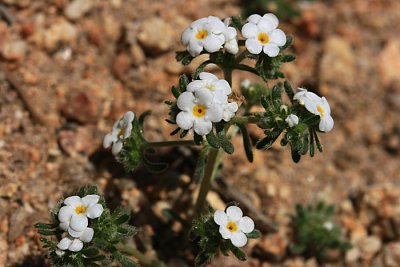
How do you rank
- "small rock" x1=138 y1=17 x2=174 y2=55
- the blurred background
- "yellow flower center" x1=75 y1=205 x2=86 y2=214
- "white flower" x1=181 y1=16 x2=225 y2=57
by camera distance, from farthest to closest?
"small rock" x1=138 y1=17 x2=174 y2=55
the blurred background
"white flower" x1=181 y1=16 x2=225 y2=57
"yellow flower center" x1=75 y1=205 x2=86 y2=214

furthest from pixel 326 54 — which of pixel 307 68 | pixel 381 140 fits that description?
pixel 381 140

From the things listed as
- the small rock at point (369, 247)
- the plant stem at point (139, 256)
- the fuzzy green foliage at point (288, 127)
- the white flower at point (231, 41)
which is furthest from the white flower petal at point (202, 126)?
the small rock at point (369, 247)

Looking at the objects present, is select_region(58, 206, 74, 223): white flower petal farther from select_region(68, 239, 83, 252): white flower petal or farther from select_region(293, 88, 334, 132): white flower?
select_region(293, 88, 334, 132): white flower

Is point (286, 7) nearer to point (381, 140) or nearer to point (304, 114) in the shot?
point (381, 140)

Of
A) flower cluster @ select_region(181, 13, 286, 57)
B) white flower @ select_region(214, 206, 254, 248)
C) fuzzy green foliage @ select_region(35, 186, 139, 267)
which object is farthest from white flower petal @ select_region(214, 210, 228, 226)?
flower cluster @ select_region(181, 13, 286, 57)

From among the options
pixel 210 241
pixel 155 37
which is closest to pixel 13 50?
pixel 155 37

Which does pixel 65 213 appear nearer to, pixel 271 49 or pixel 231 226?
pixel 231 226
